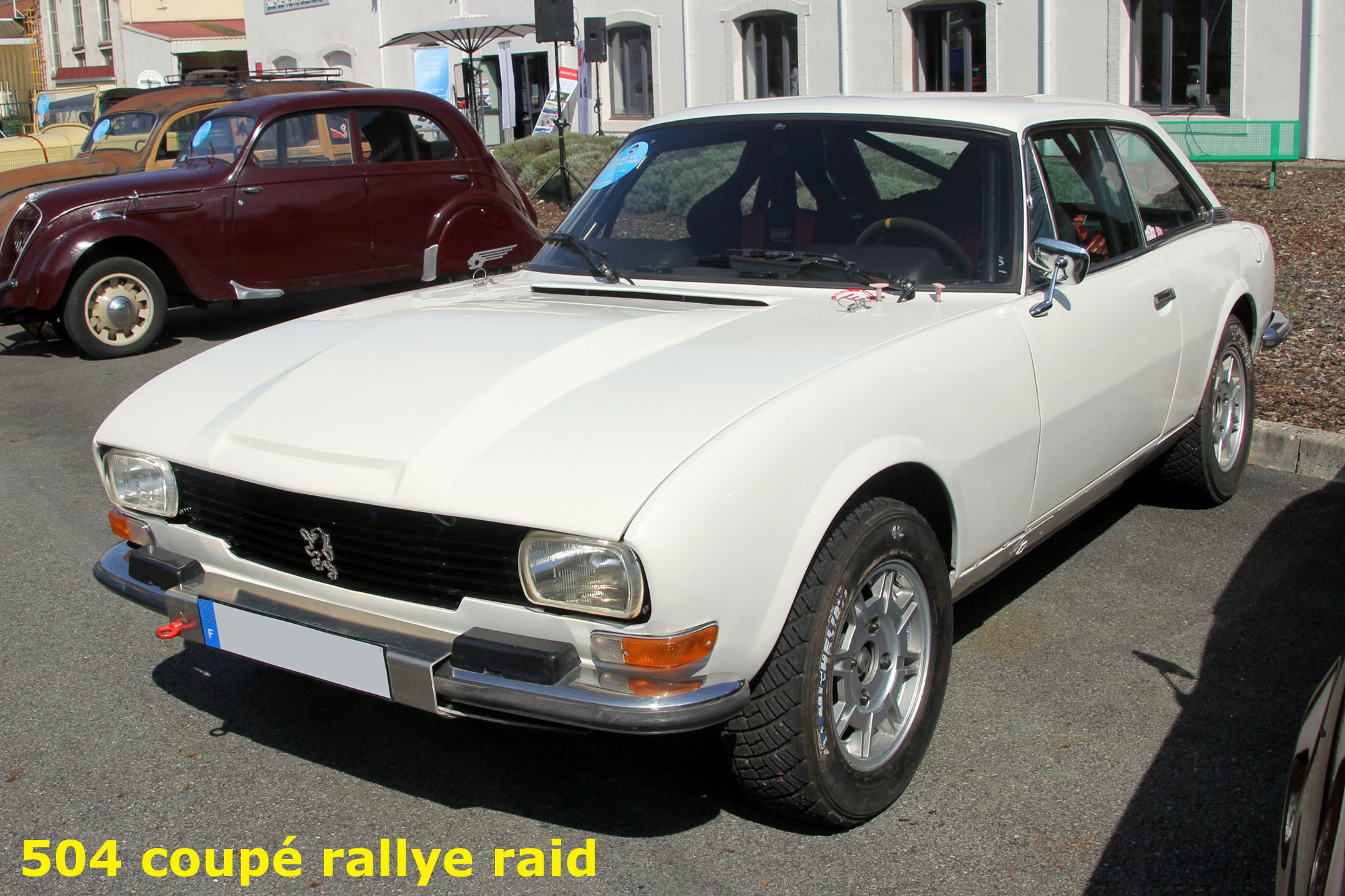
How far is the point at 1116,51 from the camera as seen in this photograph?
17.0 metres

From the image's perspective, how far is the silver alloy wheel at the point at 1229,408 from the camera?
4.62 metres

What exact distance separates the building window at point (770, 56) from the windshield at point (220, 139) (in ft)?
43.4

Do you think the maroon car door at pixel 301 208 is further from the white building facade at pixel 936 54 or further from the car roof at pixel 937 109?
the white building facade at pixel 936 54

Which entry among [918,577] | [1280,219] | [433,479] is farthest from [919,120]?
[1280,219]

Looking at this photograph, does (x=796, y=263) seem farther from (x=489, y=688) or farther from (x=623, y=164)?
(x=489, y=688)

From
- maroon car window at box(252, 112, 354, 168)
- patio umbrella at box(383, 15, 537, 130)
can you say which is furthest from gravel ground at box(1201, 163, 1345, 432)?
patio umbrella at box(383, 15, 537, 130)

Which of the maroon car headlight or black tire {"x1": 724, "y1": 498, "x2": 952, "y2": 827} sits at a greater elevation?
the maroon car headlight

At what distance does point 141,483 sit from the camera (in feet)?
9.75

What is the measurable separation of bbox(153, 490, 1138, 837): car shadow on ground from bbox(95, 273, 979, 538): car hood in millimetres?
629

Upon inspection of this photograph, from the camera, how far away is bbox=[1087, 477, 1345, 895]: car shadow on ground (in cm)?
258

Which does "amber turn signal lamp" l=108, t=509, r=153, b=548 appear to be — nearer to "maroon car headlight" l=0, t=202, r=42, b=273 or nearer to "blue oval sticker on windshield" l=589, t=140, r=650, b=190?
"blue oval sticker on windshield" l=589, t=140, r=650, b=190

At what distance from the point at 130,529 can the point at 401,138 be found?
6697mm

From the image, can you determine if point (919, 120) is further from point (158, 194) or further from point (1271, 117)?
point (1271, 117)

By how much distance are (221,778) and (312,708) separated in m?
0.41
